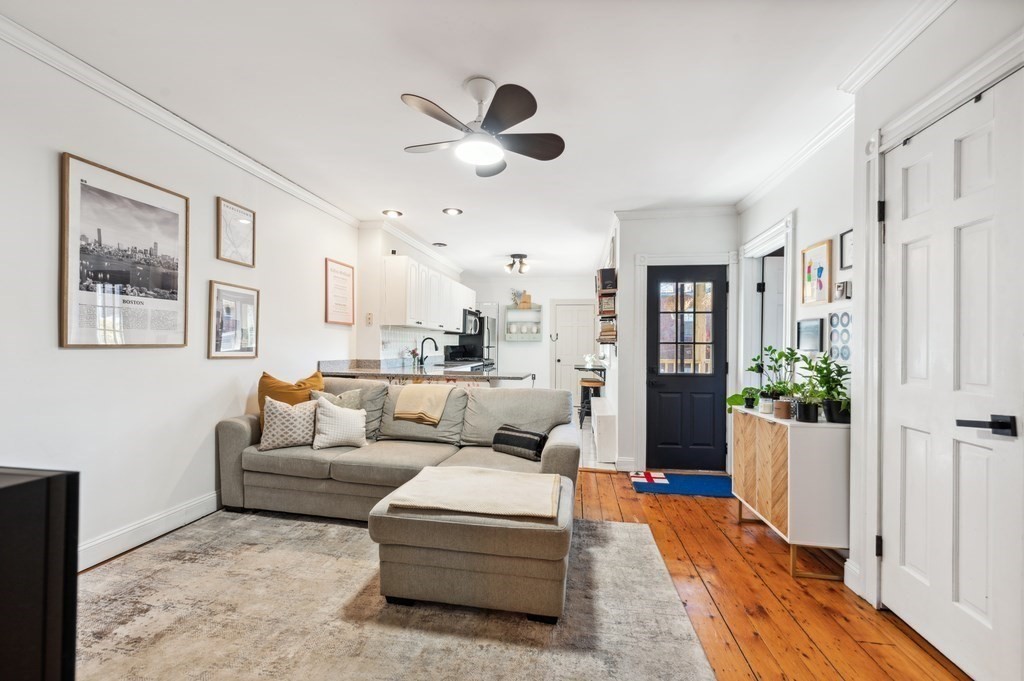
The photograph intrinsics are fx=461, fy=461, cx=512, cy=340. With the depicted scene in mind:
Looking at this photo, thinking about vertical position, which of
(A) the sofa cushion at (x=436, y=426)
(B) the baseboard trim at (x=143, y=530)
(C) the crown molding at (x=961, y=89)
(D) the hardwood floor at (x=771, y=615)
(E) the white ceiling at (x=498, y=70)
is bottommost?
(D) the hardwood floor at (x=771, y=615)

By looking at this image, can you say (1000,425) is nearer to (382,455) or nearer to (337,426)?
(382,455)

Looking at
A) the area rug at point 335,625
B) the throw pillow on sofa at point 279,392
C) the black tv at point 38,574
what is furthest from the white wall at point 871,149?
the throw pillow on sofa at point 279,392

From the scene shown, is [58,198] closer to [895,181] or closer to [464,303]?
[895,181]

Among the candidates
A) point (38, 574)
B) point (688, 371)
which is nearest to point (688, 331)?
point (688, 371)

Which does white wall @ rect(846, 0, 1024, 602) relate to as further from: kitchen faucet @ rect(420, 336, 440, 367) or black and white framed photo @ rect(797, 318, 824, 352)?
kitchen faucet @ rect(420, 336, 440, 367)

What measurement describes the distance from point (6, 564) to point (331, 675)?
1590 millimetres

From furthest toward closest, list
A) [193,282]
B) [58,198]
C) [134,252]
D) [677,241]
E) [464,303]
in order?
[464,303] < [677,241] < [193,282] < [134,252] < [58,198]

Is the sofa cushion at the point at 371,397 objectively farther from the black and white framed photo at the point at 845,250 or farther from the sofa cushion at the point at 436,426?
the black and white framed photo at the point at 845,250

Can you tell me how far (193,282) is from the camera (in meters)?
2.98

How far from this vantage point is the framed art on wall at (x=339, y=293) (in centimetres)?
448

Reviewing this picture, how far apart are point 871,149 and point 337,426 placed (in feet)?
11.3

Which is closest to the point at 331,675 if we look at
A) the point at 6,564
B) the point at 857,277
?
the point at 6,564

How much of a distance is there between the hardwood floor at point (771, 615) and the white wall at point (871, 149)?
234mm

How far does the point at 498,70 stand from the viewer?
2262 mm
